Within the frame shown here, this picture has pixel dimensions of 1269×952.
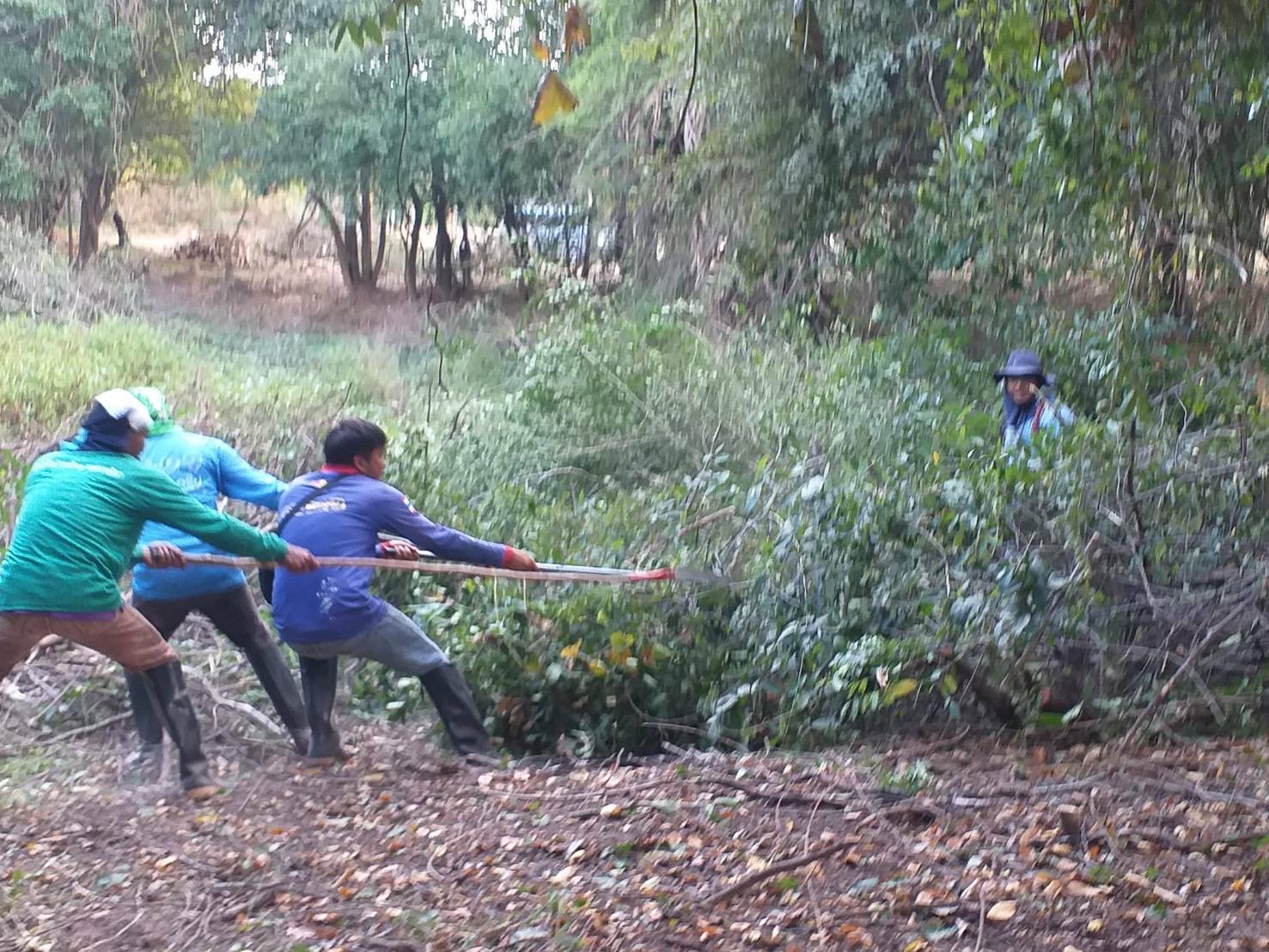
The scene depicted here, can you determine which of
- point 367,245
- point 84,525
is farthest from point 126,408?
point 367,245

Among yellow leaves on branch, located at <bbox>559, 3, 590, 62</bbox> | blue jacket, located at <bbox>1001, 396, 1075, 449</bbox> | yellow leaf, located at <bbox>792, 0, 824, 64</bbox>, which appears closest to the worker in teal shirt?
yellow leaves on branch, located at <bbox>559, 3, 590, 62</bbox>

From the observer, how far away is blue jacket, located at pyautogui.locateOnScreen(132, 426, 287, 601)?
5.60 metres

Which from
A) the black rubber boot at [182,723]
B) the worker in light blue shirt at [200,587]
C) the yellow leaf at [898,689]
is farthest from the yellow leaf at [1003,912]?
the worker in light blue shirt at [200,587]

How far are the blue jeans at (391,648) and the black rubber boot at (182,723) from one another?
0.52 meters

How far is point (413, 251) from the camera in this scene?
22.4 metres

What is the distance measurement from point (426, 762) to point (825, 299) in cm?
654

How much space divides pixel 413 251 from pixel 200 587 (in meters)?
17.5

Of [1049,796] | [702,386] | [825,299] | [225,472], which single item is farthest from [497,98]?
[1049,796]

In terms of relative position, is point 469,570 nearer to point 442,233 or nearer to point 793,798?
point 793,798

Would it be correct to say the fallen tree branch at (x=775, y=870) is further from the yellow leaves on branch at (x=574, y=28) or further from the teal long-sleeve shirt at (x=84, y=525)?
the yellow leaves on branch at (x=574, y=28)

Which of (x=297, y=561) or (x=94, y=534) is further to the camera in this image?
(x=297, y=561)

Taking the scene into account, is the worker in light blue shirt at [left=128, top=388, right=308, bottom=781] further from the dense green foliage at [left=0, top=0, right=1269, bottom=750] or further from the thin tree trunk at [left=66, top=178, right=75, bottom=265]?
the thin tree trunk at [left=66, top=178, right=75, bottom=265]

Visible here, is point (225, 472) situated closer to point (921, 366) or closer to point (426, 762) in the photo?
point (426, 762)

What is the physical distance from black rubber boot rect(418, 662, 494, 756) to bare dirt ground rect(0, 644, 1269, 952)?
0.80 ft
